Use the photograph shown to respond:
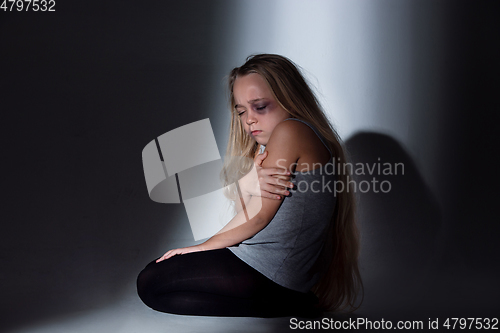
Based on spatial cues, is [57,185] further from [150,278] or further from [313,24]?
[313,24]

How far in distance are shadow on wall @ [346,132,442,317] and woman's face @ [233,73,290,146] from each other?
2.68ft

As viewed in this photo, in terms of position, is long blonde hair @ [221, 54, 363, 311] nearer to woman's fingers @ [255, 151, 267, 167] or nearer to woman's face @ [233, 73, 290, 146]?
woman's face @ [233, 73, 290, 146]

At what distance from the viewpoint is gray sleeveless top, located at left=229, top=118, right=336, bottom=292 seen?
121 cm

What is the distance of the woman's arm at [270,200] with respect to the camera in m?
1.21

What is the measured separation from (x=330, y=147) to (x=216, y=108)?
3.02 feet

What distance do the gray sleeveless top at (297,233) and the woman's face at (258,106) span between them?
0.10m

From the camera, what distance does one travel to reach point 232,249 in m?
1.32

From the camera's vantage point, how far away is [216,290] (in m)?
1.28

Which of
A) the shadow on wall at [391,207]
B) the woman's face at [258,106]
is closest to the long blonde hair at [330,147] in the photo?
the woman's face at [258,106]

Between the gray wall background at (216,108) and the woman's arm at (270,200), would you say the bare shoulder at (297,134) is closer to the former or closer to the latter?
the woman's arm at (270,200)

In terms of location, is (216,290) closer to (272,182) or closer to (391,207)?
(272,182)

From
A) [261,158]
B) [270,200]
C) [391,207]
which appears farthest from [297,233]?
[391,207]

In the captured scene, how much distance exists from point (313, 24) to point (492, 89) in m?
0.90

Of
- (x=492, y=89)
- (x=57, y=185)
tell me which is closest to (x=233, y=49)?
(x=57, y=185)
